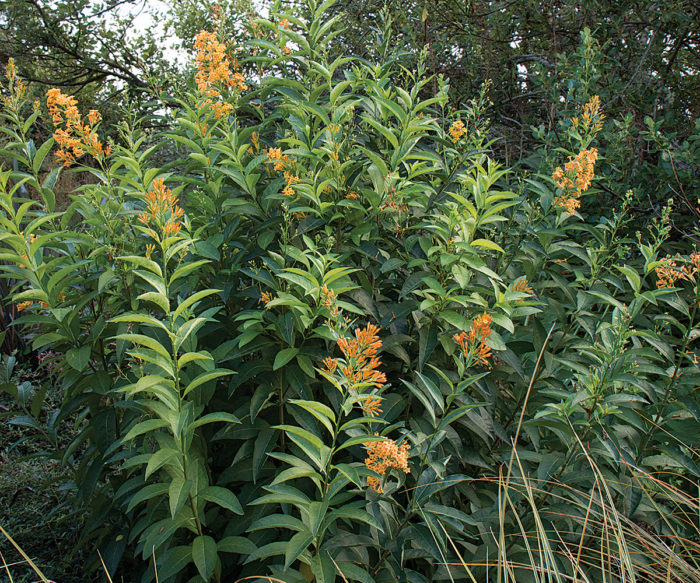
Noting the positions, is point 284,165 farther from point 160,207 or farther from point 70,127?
point 70,127

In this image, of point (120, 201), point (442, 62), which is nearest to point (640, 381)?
point (120, 201)

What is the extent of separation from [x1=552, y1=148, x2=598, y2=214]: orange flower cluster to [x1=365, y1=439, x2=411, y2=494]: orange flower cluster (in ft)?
3.85

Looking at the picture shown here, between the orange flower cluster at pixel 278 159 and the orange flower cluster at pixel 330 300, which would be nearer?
the orange flower cluster at pixel 330 300

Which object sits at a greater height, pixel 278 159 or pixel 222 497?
pixel 278 159

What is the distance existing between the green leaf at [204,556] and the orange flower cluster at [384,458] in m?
0.52

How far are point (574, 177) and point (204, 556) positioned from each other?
181 centimetres

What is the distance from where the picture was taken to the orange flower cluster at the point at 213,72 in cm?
216

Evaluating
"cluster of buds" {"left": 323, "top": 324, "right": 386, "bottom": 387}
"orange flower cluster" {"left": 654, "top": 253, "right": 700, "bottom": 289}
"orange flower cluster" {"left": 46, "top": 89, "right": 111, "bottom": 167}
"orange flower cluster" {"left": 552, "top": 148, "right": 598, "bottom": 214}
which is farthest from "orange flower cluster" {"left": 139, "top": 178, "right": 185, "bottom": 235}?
"orange flower cluster" {"left": 654, "top": 253, "right": 700, "bottom": 289}

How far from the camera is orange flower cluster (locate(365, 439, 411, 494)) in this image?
1437 millimetres

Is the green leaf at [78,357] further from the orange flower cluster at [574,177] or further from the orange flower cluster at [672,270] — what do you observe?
the orange flower cluster at [672,270]

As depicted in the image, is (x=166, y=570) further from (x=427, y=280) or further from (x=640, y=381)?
(x=640, y=381)

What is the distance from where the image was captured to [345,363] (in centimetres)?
151

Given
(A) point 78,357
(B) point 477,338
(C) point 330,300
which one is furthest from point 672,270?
(A) point 78,357

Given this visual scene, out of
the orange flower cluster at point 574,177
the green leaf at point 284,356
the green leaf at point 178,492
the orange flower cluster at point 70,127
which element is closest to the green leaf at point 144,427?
the green leaf at point 178,492
